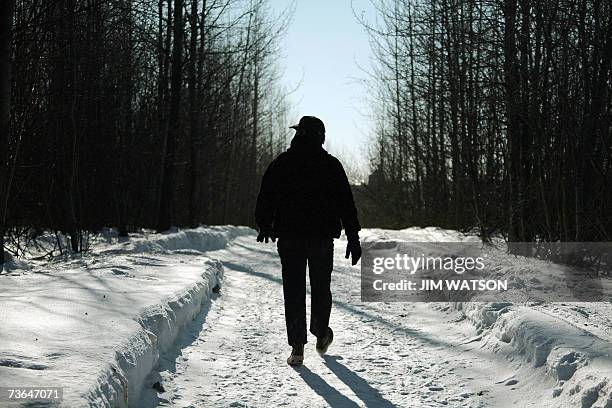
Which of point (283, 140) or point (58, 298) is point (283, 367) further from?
point (283, 140)

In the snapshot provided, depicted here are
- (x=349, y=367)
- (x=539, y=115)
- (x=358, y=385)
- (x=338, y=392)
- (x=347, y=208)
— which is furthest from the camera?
(x=539, y=115)

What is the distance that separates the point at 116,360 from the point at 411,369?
8.06ft

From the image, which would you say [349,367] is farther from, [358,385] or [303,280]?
[303,280]

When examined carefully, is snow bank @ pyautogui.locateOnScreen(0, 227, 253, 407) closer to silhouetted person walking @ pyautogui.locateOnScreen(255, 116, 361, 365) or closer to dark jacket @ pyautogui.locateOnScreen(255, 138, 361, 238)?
silhouetted person walking @ pyautogui.locateOnScreen(255, 116, 361, 365)

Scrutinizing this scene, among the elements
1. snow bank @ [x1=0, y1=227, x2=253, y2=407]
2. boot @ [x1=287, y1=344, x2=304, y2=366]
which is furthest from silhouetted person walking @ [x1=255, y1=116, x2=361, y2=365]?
snow bank @ [x1=0, y1=227, x2=253, y2=407]

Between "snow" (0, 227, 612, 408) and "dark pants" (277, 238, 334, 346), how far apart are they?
1.11ft

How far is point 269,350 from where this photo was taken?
559 centimetres

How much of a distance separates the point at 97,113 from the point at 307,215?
35.2ft

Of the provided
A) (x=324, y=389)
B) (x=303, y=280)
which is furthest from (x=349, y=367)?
(x=303, y=280)

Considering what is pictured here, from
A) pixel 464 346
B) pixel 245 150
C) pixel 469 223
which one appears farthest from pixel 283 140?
pixel 464 346

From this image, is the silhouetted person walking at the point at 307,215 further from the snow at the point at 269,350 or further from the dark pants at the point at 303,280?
the snow at the point at 269,350

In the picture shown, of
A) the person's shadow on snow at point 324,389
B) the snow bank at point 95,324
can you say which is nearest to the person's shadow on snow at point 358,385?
the person's shadow on snow at point 324,389

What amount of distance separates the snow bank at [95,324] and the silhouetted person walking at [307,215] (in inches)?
49.3

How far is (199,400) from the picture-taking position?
4.11 meters
